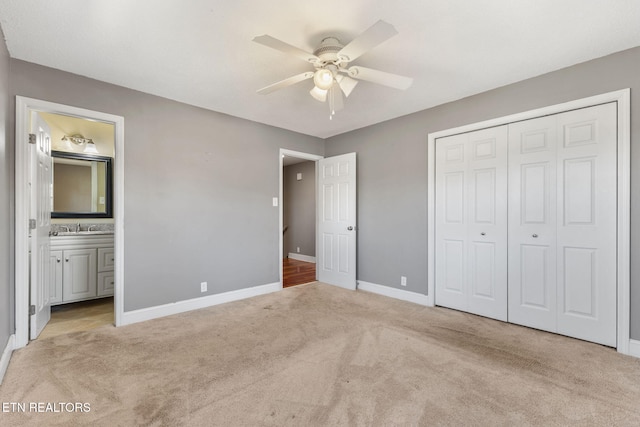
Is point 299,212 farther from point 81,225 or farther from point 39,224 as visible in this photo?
point 39,224

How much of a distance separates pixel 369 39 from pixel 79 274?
4032 mm

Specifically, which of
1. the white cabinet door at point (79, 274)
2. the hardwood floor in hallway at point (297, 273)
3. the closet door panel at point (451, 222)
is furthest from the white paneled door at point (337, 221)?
the white cabinet door at point (79, 274)

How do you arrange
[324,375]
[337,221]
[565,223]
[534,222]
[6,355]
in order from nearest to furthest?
[324,375] → [6,355] → [565,223] → [534,222] → [337,221]

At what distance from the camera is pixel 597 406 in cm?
169

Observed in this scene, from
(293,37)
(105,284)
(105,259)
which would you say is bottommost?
(105,284)

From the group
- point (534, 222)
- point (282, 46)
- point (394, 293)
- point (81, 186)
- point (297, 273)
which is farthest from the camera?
point (297, 273)

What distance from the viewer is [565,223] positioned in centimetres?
262

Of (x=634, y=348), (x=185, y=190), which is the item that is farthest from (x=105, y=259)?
(x=634, y=348)

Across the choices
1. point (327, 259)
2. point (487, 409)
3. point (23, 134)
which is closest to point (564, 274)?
point (487, 409)

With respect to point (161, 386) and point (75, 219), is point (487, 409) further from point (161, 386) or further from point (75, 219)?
point (75, 219)

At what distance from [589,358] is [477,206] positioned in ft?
5.09

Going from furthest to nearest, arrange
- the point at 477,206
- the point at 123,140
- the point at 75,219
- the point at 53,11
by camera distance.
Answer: the point at 75,219 → the point at 477,206 → the point at 123,140 → the point at 53,11

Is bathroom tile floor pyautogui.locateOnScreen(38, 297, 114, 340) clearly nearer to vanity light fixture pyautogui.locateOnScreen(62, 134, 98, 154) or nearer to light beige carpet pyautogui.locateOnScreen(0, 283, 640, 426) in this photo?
light beige carpet pyautogui.locateOnScreen(0, 283, 640, 426)

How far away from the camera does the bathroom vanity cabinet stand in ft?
11.0
